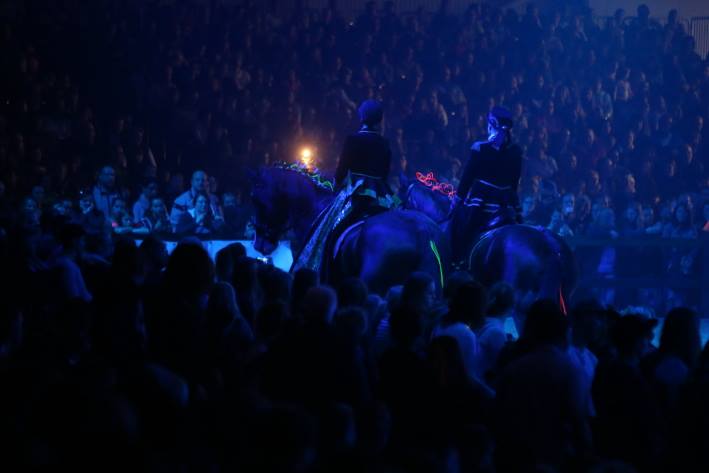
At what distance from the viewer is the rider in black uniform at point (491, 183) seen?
8328 millimetres

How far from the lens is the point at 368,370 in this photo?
4266 millimetres

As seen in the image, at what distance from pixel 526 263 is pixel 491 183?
2.65 ft

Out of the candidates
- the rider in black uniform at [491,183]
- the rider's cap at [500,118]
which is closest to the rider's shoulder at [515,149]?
the rider in black uniform at [491,183]

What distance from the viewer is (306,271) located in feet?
18.4

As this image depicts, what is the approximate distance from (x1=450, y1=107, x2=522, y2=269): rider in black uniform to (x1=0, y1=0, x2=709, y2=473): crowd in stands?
0.88 m

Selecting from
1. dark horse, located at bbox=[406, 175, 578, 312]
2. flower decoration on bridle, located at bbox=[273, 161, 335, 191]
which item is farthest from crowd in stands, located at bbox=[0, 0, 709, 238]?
dark horse, located at bbox=[406, 175, 578, 312]

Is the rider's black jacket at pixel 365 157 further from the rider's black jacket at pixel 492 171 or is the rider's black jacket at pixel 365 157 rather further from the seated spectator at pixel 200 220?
the seated spectator at pixel 200 220

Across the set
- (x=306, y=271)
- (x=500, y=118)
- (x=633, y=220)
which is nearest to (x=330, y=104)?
(x=633, y=220)

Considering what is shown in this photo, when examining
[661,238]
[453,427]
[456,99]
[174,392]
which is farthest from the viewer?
[456,99]

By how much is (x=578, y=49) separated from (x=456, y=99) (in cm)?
307

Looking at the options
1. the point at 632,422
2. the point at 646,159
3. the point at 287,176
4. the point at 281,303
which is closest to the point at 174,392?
the point at 281,303

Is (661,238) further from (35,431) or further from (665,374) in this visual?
(35,431)

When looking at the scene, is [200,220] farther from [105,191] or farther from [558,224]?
[558,224]

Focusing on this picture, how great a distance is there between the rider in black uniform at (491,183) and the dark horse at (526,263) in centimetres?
15
